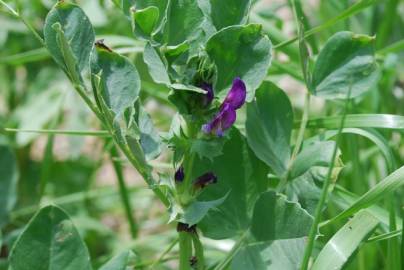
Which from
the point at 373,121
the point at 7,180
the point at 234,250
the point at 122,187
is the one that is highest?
the point at 373,121

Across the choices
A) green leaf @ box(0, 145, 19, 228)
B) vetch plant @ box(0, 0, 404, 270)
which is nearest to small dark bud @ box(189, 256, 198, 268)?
vetch plant @ box(0, 0, 404, 270)

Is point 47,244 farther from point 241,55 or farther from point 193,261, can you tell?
point 241,55

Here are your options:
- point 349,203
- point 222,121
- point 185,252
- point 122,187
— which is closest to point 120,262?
point 185,252

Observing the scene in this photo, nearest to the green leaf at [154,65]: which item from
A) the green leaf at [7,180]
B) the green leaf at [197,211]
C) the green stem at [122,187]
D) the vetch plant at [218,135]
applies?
the vetch plant at [218,135]

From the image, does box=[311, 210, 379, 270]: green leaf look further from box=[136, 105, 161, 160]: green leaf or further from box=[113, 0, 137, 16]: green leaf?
box=[113, 0, 137, 16]: green leaf

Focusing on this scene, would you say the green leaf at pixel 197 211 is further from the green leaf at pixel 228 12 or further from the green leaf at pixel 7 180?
the green leaf at pixel 7 180

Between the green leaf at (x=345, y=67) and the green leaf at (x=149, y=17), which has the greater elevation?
the green leaf at (x=149, y=17)
